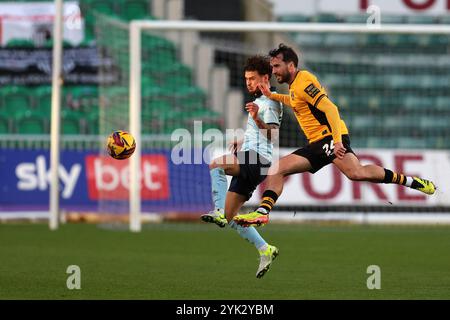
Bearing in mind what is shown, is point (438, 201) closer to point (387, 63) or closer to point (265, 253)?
point (387, 63)

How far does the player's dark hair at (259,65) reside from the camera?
10734 millimetres

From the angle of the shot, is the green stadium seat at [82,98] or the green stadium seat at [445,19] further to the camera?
the green stadium seat at [445,19]

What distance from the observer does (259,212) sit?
10.1 meters

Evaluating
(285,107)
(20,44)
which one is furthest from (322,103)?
(20,44)

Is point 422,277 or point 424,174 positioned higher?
point 424,174

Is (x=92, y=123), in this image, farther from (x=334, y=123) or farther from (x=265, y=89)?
(x=334, y=123)

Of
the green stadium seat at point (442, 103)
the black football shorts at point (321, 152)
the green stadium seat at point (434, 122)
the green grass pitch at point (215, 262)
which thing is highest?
the green stadium seat at point (442, 103)

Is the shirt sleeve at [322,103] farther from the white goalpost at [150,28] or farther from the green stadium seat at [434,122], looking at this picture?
the green stadium seat at [434,122]

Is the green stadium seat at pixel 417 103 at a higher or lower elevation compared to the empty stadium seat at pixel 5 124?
higher

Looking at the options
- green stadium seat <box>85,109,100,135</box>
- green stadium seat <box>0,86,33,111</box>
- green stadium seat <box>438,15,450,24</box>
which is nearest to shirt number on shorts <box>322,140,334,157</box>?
green stadium seat <box>85,109,100,135</box>

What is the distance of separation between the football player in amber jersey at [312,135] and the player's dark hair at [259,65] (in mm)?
194

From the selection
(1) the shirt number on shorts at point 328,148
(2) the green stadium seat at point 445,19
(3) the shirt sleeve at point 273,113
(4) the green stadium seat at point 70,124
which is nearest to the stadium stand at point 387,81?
(2) the green stadium seat at point 445,19

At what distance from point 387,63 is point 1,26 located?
899 cm
